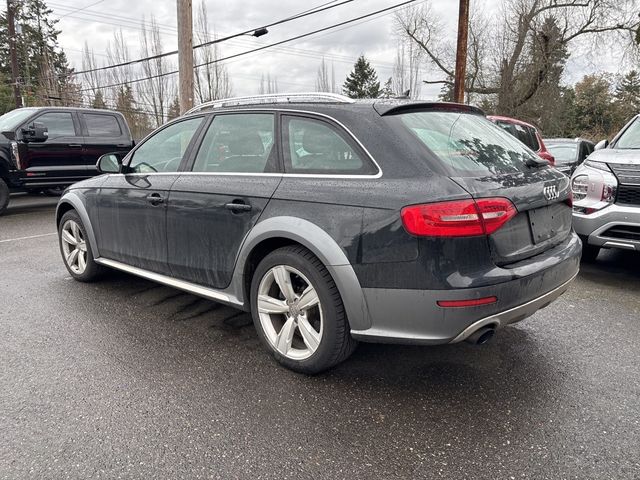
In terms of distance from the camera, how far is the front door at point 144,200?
11.7 ft

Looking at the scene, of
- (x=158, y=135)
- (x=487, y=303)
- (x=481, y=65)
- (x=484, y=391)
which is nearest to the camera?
(x=487, y=303)

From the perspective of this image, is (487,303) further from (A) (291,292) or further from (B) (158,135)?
(B) (158,135)

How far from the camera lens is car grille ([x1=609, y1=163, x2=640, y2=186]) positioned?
14.3ft

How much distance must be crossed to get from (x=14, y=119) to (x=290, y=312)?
29.1 ft

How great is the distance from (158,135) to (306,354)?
2373 millimetres

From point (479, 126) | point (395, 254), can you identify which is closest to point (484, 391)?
point (395, 254)

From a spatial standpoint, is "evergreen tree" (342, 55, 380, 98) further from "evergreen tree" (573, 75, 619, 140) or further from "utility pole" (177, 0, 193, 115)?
"utility pole" (177, 0, 193, 115)

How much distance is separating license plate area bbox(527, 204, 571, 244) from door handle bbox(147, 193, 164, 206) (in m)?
2.57

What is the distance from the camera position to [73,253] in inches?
186

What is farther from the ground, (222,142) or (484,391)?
→ (222,142)

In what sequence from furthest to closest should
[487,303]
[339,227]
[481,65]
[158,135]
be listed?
[481,65] → [158,135] → [339,227] → [487,303]

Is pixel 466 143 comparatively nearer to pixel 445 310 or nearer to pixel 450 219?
pixel 450 219

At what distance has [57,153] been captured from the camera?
30.6 feet

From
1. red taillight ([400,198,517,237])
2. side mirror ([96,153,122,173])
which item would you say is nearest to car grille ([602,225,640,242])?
red taillight ([400,198,517,237])
